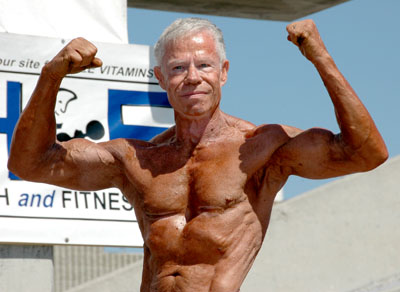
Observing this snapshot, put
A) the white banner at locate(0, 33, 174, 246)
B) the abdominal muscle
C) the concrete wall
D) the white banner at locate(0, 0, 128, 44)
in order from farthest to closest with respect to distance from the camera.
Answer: the white banner at locate(0, 0, 128, 44), the white banner at locate(0, 33, 174, 246), the concrete wall, the abdominal muscle

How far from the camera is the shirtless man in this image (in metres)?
4.88

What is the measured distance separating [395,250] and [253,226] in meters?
6.45

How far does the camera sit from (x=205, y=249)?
493cm

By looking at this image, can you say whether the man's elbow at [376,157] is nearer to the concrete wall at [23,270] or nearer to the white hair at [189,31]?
the white hair at [189,31]

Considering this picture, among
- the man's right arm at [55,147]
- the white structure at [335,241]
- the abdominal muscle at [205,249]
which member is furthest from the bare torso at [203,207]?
the white structure at [335,241]

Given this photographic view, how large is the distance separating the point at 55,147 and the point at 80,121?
244cm

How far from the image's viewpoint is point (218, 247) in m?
4.93

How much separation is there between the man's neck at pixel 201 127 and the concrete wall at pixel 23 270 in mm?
2285

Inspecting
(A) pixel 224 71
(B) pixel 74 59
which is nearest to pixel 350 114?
(A) pixel 224 71

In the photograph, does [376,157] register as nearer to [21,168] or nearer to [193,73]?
[193,73]

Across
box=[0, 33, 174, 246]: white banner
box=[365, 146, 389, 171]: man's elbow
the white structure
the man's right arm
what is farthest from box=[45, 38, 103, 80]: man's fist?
the white structure

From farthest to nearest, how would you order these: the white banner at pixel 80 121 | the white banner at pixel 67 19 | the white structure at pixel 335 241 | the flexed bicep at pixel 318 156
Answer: the white structure at pixel 335 241
the white banner at pixel 67 19
the white banner at pixel 80 121
the flexed bicep at pixel 318 156

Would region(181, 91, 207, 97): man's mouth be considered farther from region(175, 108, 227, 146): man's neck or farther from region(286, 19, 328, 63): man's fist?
region(286, 19, 328, 63): man's fist

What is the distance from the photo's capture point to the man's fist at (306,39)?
15.5ft
